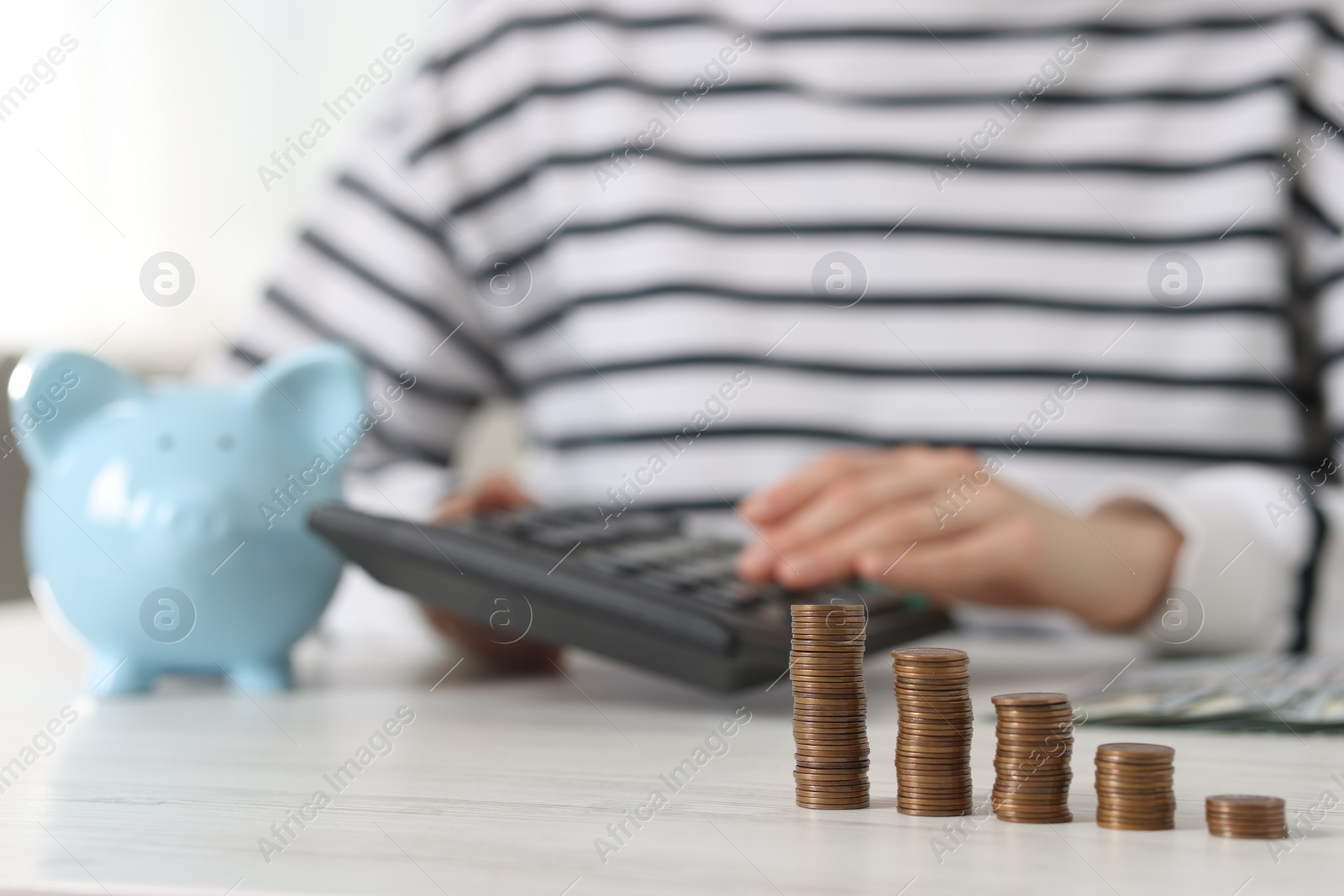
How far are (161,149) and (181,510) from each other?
2018mm

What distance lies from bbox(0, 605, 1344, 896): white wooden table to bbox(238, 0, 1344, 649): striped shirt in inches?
20.5

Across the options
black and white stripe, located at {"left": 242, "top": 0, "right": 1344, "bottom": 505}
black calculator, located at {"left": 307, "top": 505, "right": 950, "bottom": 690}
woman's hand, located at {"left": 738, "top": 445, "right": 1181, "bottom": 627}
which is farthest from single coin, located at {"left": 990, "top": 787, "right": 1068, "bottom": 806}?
black and white stripe, located at {"left": 242, "top": 0, "right": 1344, "bottom": 505}

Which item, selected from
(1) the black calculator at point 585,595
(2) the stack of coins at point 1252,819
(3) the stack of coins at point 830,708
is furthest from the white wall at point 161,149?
(2) the stack of coins at point 1252,819

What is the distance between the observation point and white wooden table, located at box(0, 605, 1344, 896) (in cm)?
29

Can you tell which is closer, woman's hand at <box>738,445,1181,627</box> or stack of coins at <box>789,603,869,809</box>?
stack of coins at <box>789,603,869,809</box>

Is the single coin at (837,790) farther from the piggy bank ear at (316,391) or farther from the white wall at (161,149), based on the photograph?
the white wall at (161,149)

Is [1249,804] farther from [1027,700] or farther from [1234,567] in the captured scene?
[1234,567]

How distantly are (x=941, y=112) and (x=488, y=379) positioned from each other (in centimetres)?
52

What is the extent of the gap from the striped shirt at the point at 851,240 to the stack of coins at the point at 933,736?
0.71 m

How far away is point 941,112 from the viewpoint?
1.06 meters

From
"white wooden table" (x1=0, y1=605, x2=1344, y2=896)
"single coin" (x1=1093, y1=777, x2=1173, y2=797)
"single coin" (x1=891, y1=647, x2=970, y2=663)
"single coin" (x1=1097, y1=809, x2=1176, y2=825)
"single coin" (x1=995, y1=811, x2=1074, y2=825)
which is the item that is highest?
"single coin" (x1=891, y1=647, x2=970, y2=663)

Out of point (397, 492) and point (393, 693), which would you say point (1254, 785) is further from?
point (397, 492)

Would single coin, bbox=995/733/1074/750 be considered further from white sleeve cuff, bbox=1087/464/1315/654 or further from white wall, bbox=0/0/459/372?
white wall, bbox=0/0/459/372

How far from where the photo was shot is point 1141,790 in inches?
13.1
